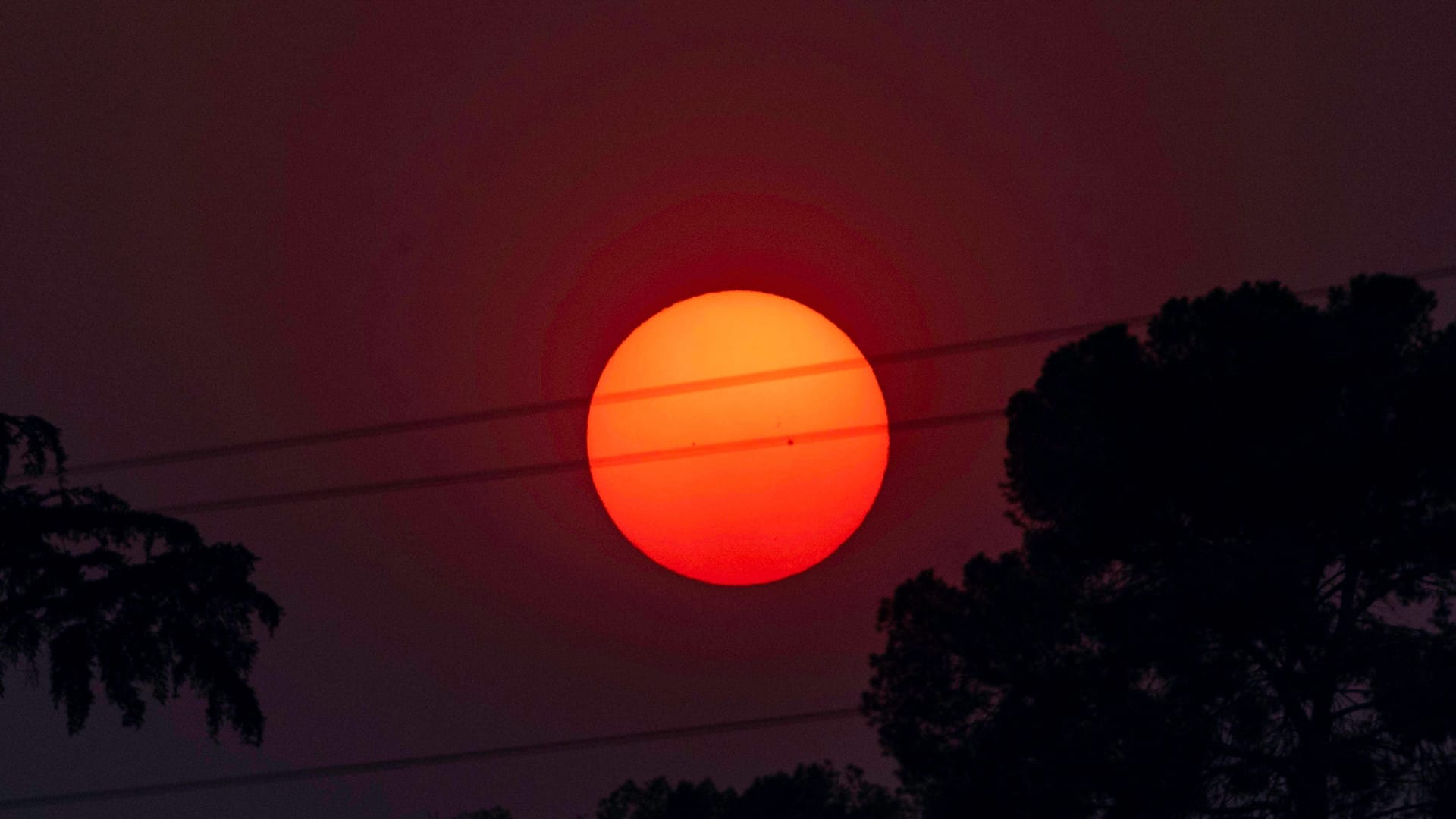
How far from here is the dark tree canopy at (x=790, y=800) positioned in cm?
5288

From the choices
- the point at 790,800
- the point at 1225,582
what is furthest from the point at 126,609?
the point at 790,800

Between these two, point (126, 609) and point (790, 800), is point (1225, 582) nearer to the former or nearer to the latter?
point (126, 609)

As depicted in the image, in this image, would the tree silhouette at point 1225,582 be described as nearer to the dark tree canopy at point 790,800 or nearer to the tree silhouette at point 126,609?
the tree silhouette at point 126,609

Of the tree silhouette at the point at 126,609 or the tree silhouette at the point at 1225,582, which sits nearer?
the tree silhouette at the point at 126,609

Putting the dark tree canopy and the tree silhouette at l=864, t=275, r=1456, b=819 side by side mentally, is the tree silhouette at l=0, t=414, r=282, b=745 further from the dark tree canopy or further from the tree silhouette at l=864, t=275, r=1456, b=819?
the dark tree canopy

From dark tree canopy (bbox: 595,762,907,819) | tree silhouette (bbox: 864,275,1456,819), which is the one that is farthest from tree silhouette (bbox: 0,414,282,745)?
dark tree canopy (bbox: 595,762,907,819)

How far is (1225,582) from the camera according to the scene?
21.0 meters

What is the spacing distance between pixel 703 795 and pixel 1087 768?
1369 inches

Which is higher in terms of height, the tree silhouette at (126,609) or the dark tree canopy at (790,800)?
the dark tree canopy at (790,800)

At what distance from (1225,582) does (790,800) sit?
3530 centimetres

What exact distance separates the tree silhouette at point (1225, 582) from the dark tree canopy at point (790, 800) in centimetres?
3051

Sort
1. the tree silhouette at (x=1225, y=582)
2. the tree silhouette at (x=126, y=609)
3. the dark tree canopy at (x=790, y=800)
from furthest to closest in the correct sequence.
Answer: the dark tree canopy at (x=790, y=800)
the tree silhouette at (x=1225, y=582)
the tree silhouette at (x=126, y=609)

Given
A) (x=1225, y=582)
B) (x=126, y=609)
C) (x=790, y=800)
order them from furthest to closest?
(x=790, y=800) → (x=1225, y=582) → (x=126, y=609)

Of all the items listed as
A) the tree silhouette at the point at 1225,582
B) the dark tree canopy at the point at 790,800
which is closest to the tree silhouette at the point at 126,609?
the tree silhouette at the point at 1225,582
